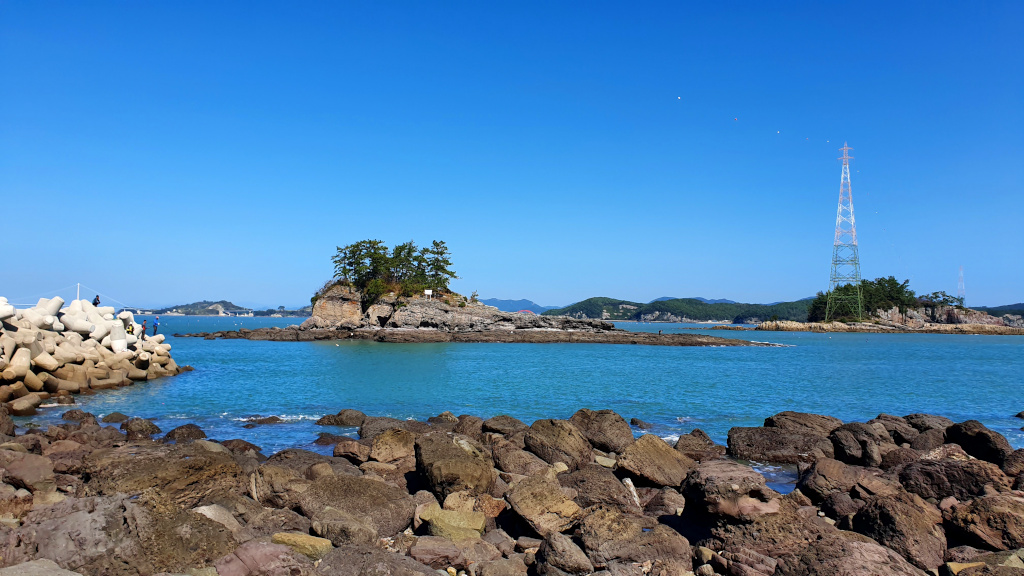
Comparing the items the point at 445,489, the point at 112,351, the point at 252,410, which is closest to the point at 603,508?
the point at 445,489

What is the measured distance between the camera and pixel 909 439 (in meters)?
15.4

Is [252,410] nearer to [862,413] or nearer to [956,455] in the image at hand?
[956,455]

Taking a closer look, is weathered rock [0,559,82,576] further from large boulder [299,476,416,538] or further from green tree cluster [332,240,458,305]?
green tree cluster [332,240,458,305]

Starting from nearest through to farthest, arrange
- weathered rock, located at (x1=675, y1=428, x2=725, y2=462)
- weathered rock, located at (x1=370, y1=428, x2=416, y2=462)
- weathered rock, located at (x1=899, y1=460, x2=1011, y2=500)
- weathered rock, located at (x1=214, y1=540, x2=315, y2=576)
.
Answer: weathered rock, located at (x1=214, y1=540, x2=315, y2=576)
weathered rock, located at (x1=899, y1=460, x2=1011, y2=500)
weathered rock, located at (x1=370, y1=428, x2=416, y2=462)
weathered rock, located at (x1=675, y1=428, x2=725, y2=462)

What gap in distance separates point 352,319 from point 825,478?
7268 centimetres

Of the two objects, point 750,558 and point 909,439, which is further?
point 909,439

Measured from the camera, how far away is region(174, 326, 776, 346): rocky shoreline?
68688 millimetres

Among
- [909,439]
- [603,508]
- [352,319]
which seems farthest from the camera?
[352,319]

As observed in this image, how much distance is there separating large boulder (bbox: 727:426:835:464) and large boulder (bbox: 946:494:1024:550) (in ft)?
18.9

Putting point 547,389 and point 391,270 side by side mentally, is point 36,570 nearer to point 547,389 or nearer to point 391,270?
point 547,389

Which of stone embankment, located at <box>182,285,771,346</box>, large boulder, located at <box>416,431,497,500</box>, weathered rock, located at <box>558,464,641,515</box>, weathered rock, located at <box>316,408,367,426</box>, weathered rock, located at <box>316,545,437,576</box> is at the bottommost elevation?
weathered rock, located at <box>316,408,367,426</box>

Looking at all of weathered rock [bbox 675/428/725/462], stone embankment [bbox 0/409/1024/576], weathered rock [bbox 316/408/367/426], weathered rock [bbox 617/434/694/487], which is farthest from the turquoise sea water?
stone embankment [bbox 0/409/1024/576]

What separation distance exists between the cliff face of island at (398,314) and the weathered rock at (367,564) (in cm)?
7017

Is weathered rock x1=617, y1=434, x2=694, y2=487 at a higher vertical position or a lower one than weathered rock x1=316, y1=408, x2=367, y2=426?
higher
